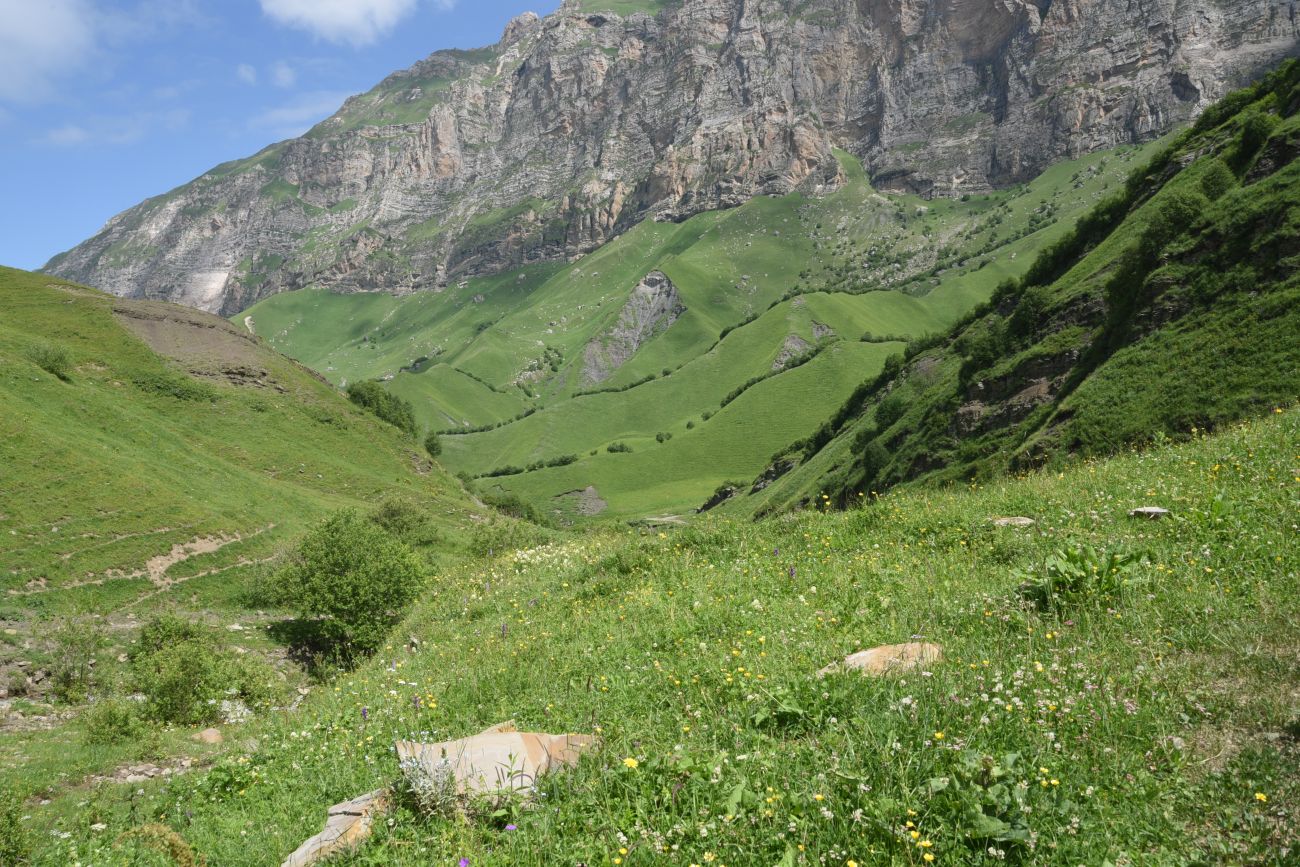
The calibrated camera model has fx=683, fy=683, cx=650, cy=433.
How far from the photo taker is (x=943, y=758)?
5434 mm

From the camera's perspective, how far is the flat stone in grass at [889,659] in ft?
23.4

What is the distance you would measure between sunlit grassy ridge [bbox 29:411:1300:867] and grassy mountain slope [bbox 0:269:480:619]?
34.2 meters

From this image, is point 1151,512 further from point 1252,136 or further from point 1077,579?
point 1252,136

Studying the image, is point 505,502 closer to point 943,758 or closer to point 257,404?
point 257,404

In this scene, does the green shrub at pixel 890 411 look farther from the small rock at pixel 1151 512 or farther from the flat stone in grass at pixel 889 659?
the flat stone in grass at pixel 889 659

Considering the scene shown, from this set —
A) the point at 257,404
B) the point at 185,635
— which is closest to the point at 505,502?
the point at 257,404

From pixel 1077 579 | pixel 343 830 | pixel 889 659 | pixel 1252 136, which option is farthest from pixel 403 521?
pixel 1252 136

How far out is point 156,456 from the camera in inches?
2286

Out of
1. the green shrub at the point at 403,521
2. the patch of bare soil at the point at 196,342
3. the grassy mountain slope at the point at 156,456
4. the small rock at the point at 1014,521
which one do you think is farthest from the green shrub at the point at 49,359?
the small rock at the point at 1014,521

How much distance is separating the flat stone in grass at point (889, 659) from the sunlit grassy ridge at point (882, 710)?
23cm

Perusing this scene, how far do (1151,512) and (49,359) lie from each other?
81.3 meters

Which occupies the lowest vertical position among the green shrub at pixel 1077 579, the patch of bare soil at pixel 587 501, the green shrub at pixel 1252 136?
the patch of bare soil at pixel 587 501

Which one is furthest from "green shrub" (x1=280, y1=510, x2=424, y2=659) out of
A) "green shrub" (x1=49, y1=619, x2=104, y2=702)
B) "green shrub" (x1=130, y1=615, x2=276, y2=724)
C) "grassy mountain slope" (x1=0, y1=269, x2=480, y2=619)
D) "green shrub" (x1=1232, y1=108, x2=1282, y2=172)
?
"green shrub" (x1=1232, y1=108, x2=1282, y2=172)

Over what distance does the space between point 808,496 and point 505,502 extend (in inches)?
2245
